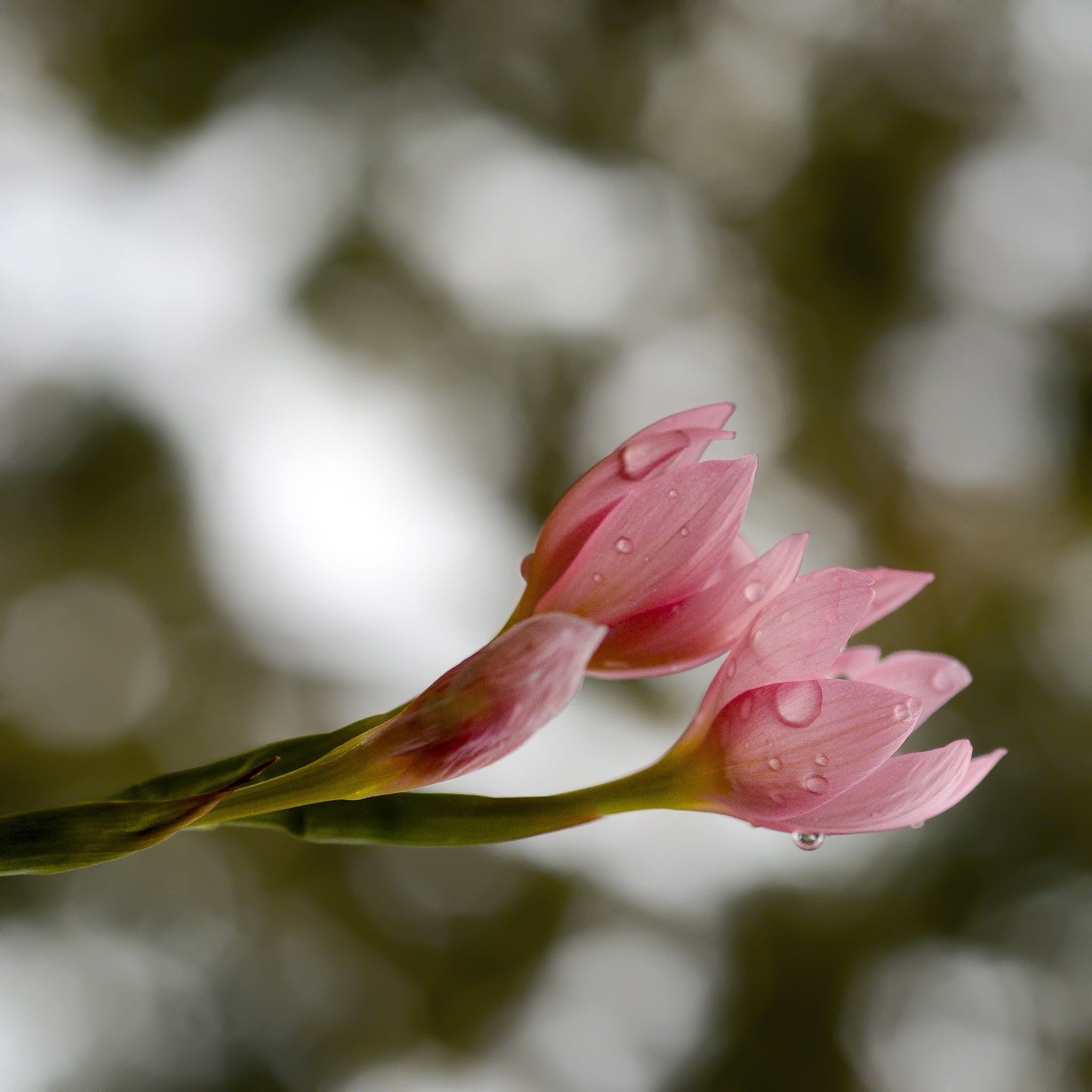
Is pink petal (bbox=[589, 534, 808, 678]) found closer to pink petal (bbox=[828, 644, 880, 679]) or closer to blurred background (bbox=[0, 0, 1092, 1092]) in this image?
pink petal (bbox=[828, 644, 880, 679])

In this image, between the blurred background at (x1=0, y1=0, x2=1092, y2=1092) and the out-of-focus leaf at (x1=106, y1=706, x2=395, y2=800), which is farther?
the blurred background at (x1=0, y1=0, x2=1092, y2=1092)

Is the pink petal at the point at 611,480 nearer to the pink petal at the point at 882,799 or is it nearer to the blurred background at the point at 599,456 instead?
the pink petal at the point at 882,799

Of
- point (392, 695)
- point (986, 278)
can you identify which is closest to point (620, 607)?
point (392, 695)

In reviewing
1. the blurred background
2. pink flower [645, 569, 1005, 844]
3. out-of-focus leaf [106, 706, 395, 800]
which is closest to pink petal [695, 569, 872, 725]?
pink flower [645, 569, 1005, 844]

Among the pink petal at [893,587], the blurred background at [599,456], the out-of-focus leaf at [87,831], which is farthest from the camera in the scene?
the blurred background at [599,456]

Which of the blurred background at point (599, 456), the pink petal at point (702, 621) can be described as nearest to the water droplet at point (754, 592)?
the pink petal at point (702, 621)

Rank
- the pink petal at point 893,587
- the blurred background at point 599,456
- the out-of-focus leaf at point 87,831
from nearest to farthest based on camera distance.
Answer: the out-of-focus leaf at point 87,831 < the pink petal at point 893,587 < the blurred background at point 599,456
